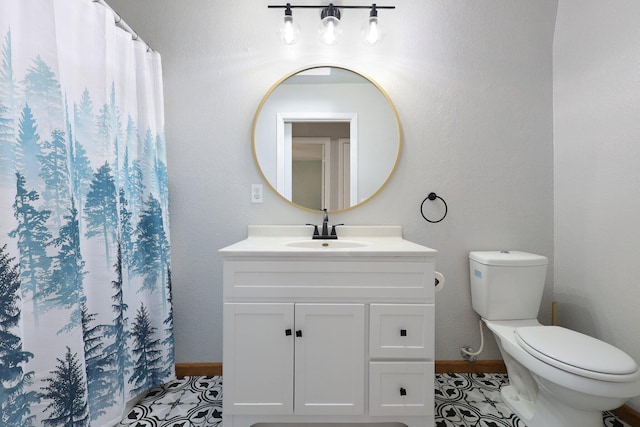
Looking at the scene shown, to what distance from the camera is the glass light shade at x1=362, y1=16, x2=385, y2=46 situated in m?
1.51

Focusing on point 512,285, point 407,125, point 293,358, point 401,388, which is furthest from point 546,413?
point 407,125

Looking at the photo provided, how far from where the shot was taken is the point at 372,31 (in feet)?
5.00

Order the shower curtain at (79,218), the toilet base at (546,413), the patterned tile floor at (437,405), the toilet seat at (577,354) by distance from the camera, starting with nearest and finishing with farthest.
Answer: the shower curtain at (79,218)
the toilet seat at (577,354)
the toilet base at (546,413)
the patterned tile floor at (437,405)

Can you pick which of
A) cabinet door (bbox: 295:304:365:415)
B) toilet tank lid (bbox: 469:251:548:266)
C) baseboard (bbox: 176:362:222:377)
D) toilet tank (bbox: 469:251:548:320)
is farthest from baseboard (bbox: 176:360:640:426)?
cabinet door (bbox: 295:304:365:415)

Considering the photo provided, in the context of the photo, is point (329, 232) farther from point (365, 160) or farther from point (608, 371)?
point (608, 371)

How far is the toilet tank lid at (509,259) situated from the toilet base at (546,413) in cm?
58

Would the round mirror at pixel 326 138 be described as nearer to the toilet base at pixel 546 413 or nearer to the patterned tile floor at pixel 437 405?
the patterned tile floor at pixel 437 405

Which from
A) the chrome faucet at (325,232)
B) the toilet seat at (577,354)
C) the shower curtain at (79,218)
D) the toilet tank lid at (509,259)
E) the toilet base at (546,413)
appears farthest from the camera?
the chrome faucet at (325,232)

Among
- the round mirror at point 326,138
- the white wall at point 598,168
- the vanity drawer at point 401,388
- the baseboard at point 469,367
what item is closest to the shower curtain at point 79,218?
the round mirror at point 326,138

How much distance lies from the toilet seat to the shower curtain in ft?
5.61

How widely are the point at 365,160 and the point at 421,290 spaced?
2.69 ft

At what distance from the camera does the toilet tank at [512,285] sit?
145cm

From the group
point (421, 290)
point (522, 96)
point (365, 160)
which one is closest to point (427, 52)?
point (522, 96)

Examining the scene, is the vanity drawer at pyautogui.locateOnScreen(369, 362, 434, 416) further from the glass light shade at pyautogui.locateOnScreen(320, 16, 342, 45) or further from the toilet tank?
the glass light shade at pyautogui.locateOnScreen(320, 16, 342, 45)
